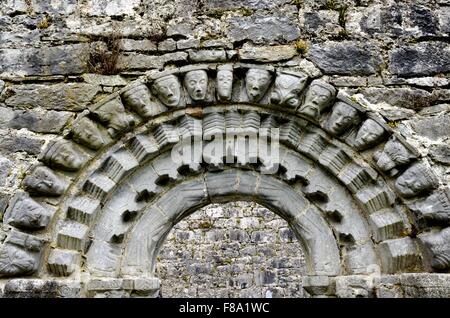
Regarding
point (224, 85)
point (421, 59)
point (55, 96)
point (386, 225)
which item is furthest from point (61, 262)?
point (421, 59)

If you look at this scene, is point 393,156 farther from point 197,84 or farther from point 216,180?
point 197,84

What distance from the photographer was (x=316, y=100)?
12.3ft

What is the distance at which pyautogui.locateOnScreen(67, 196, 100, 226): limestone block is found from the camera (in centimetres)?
365

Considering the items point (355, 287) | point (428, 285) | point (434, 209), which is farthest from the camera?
point (355, 287)

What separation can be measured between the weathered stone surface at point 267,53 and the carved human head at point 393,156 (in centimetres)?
94

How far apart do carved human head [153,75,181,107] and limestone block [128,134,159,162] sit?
0.97 feet

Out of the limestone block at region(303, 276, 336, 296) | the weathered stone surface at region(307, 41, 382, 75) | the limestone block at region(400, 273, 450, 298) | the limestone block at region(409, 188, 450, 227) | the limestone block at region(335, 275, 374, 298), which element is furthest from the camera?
the weathered stone surface at region(307, 41, 382, 75)

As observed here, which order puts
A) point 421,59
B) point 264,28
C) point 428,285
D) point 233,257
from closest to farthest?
point 428,285 < point 421,59 < point 264,28 < point 233,257

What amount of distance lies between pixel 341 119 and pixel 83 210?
6.05ft

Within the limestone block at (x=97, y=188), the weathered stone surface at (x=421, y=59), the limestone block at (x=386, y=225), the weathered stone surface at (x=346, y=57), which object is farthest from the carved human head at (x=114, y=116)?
the weathered stone surface at (x=421, y=59)

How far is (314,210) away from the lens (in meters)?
3.81

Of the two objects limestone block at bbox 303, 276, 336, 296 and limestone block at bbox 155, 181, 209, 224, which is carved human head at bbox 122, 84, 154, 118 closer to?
limestone block at bbox 155, 181, 209, 224

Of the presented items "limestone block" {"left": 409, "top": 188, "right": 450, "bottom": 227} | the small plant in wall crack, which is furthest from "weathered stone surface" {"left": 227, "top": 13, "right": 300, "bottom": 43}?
"limestone block" {"left": 409, "top": 188, "right": 450, "bottom": 227}
